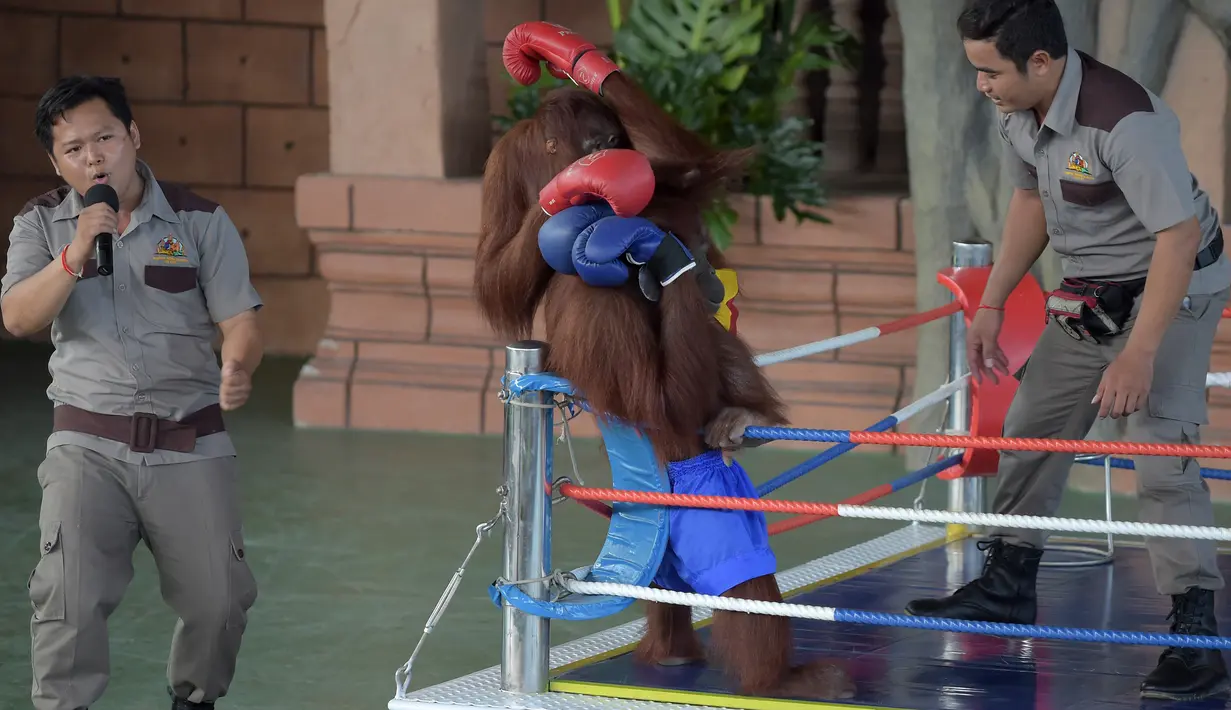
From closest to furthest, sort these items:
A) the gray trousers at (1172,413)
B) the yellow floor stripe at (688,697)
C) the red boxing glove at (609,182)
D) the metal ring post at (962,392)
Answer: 1. the red boxing glove at (609,182)
2. the yellow floor stripe at (688,697)
3. the gray trousers at (1172,413)
4. the metal ring post at (962,392)

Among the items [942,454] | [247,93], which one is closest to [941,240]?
[942,454]

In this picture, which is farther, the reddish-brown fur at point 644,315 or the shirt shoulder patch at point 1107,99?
the shirt shoulder patch at point 1107,99

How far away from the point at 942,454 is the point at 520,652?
2128 millimetres

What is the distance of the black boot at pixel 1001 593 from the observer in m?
3.53

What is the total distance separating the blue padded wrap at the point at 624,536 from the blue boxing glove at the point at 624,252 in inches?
8.7

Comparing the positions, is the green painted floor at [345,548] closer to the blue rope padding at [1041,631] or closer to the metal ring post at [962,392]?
the metal ring post at [962,392]

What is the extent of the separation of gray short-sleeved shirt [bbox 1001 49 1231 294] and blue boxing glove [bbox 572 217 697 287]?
831 millimetres

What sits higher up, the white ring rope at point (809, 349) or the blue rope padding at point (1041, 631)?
the white ring rope at point (809, 349)

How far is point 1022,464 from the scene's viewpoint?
3492 millimetres

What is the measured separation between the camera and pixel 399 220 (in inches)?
260

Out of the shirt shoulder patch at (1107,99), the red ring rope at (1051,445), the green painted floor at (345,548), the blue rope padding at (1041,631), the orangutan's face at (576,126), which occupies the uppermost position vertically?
the shirt shoulder patch at (1107,99)

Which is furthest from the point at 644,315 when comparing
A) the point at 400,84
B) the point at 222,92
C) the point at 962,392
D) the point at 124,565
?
the point at 222,92

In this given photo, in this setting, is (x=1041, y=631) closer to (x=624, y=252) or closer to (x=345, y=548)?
(x=624, y=252)

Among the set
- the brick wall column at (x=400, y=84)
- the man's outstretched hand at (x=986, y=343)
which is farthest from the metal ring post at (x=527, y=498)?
the brick wall column at (x=400, y=84)
